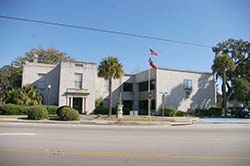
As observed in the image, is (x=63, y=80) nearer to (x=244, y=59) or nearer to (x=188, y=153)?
(x=188, y=153)

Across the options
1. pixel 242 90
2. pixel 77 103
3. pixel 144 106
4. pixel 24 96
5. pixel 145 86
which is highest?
pixel 145 86

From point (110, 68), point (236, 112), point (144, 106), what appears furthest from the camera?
point (144, 106)

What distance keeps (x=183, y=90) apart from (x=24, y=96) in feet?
84.3

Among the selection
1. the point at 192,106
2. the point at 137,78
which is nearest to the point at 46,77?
the point at 137,78

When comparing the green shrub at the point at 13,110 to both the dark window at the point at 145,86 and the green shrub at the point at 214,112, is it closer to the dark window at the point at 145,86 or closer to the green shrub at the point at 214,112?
the dark window at the point at 145,86


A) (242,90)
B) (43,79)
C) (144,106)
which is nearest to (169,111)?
(144,106)

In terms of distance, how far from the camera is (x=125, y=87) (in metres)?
46.7

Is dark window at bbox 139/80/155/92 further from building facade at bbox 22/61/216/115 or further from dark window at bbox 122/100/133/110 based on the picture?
dark window at bbox 122/100/133/110

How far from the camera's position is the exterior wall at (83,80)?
3633 cm

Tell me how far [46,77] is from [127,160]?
34.5 m

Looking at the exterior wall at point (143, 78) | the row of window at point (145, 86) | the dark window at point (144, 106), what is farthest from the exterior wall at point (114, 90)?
the dark window at point (144, 106)

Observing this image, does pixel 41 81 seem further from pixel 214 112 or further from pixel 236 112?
pixel 236 112

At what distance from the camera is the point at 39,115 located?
24.5 meters

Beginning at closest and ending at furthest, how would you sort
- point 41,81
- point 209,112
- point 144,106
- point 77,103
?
point 77,103 → point 41,81 → point 209,112 → point 144,106
